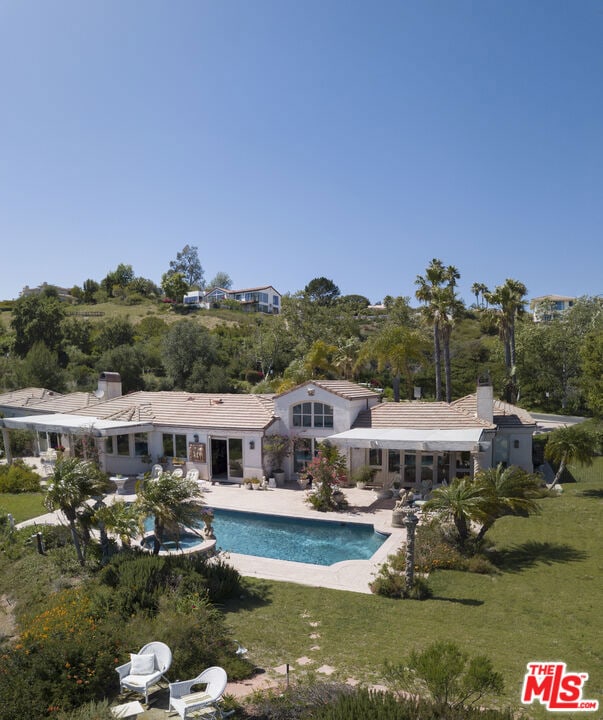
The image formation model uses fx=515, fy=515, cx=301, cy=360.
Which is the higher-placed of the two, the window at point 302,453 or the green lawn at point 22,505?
the window at point 302,453

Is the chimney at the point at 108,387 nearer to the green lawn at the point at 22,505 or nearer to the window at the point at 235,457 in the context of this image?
the green lawn at the point at 22,505

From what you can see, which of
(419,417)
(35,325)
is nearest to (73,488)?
(419,417)

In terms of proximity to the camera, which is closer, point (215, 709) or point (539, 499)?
point (215, 709)

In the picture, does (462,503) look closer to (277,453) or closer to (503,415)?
(503,415)

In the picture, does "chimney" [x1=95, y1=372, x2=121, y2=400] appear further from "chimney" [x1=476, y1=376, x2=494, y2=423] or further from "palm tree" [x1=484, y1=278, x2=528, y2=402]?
"palm tree" [x1=484, y1=278, x2=528, y2=402]

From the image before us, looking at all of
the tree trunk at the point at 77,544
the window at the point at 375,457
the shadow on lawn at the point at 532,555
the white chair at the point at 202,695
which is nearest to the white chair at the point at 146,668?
the white chair at the point at 202,695

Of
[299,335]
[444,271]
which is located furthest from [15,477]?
[299,335]

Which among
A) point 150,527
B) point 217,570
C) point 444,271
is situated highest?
point 444,271

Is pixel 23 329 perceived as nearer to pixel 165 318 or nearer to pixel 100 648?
pixel 165 318
